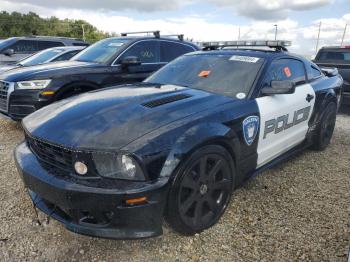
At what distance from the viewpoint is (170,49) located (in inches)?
261

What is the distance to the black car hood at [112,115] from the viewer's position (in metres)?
2.36

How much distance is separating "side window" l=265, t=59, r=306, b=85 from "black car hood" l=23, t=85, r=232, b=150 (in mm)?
815

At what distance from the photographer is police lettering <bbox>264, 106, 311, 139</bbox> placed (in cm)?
334

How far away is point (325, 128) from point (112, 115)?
11.4 feet

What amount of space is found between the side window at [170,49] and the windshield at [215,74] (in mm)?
2532

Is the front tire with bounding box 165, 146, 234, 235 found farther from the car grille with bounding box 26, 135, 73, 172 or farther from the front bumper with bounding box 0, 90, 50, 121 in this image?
the front bumper with bounding box 0, 90, 50, 121

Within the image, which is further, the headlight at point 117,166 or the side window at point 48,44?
the side window at point 48,44

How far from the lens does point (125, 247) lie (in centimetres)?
261

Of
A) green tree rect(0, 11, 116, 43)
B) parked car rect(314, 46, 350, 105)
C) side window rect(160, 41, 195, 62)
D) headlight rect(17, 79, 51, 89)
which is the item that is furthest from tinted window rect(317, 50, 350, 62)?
green tree rect(0, 11, 116, 43)

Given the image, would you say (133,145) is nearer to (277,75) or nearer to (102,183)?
(102,183)

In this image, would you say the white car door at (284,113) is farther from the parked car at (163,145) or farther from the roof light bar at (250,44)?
the roof light bar at (250,44)

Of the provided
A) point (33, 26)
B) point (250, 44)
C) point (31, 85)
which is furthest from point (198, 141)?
point (33, 26)

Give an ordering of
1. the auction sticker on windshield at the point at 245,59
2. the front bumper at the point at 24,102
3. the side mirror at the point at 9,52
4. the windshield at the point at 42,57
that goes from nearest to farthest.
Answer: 1. the auction sticker on windshield at the point at 245,59
2. the front bumper at the point at 24,102
3. the windshield at the point at 42,57
4. the side mirror at the point at 9,52

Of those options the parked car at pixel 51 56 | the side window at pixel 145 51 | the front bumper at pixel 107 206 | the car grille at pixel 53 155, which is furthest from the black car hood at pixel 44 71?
the front bumper at pixel 107 206
